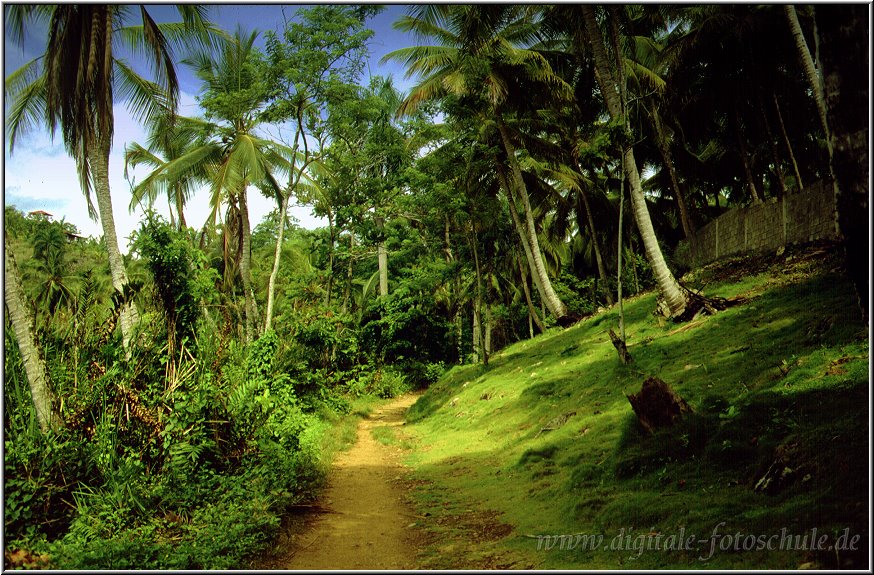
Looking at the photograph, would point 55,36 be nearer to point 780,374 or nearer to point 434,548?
point 434,548

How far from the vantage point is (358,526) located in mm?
7332

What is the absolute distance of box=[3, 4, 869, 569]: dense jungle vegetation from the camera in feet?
Answer: 20.8

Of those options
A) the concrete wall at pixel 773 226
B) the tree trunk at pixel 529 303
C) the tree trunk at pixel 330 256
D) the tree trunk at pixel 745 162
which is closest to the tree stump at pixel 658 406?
the concrete wall at pixel 773 226

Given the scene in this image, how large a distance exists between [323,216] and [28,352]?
1924 centimetres

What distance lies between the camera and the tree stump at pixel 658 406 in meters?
7.30

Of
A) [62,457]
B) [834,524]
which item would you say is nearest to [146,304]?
[62,457]

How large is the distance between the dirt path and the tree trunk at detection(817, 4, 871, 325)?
4568 millimetres

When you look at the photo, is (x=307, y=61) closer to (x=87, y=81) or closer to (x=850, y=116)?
(x=87, y=81)

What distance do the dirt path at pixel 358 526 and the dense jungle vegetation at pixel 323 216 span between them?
47cm

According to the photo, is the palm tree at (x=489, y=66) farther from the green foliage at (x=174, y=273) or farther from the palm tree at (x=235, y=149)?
the green foliage at (x=174, y=273)

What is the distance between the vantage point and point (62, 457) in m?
6.43

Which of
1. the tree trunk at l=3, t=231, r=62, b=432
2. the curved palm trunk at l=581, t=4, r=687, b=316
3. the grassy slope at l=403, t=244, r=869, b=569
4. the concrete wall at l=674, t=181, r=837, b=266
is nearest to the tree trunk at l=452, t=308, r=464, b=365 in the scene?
the concrete wall at l=674, t=181, r=837, b=266

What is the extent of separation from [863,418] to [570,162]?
22033 millimetres

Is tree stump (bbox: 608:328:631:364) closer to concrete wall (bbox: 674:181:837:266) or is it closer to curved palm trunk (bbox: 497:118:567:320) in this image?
concrete wall (bbox: 674:181:837:266)
